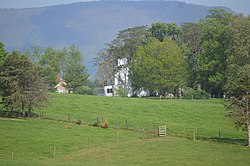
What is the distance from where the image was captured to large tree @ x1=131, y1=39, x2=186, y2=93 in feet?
376

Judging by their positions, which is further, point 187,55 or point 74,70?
point 74,70

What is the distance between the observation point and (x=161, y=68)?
115250mm

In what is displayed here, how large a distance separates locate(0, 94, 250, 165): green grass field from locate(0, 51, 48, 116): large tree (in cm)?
303

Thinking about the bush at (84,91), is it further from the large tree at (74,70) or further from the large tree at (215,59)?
the large tree at (215,59)

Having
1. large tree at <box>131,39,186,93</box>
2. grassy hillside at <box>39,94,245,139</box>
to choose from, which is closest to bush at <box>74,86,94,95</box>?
large tree at <box>131,39,186,93</box>

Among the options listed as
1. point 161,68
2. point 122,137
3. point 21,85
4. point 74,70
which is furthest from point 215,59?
point 122,137

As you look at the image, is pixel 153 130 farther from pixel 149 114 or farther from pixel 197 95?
pixel 197 95

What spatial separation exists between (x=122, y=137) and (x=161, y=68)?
57.7 metres

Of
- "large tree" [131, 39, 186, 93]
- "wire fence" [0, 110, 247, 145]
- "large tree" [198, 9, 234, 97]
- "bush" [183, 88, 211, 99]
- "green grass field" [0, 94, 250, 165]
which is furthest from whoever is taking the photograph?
"large tree" [131, 39, 186, 93]

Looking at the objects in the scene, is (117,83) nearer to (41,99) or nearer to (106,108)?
(106,108)

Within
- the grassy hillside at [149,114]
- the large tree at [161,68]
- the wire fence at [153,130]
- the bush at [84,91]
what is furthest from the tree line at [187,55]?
the wire fence at [153,130]

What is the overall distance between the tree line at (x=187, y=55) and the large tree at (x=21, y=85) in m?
38.8

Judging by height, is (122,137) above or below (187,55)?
below

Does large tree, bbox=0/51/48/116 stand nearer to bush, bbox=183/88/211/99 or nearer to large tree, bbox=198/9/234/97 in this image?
bush, bbox=183/88/211/99
